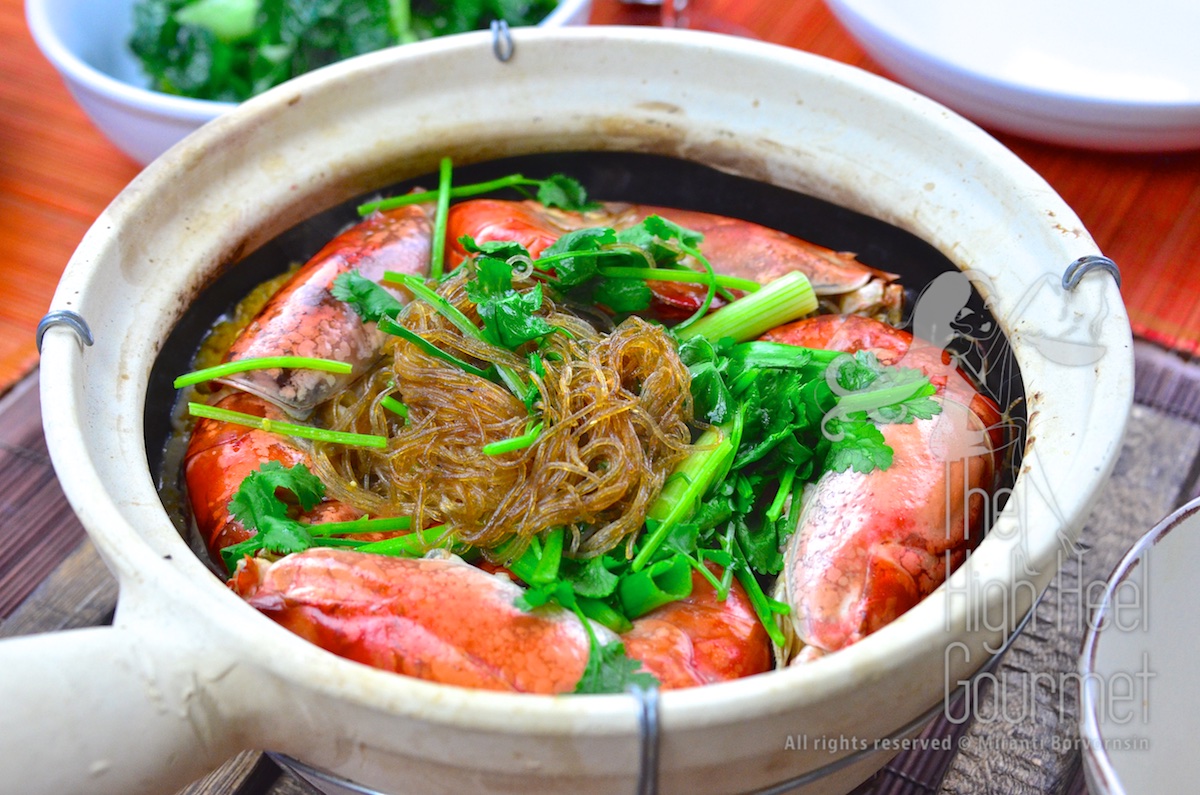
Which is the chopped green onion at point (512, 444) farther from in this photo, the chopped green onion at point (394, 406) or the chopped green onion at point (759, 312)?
the chopped green onion at point (759, 312)

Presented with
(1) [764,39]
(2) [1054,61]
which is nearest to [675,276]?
(1) [764,39]

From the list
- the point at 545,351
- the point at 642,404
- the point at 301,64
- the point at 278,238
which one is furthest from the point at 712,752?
the point at 301,64

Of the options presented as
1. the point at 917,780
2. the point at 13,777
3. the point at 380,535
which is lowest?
the point at 917,780

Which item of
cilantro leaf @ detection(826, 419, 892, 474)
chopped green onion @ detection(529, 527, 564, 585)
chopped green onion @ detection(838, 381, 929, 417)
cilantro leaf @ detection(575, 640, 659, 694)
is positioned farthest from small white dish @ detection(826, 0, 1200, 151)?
cilantro leaf @ detection(575, 640, 659, 694)

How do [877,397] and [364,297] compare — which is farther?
[364,297]

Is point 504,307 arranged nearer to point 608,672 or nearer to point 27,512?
point 608,672

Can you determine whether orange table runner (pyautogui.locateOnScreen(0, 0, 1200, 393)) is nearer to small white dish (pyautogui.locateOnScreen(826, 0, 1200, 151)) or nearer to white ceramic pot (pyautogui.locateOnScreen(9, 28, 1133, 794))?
small white dish (pyautogui.locateOnScreen(826, 0, 1200, 151))

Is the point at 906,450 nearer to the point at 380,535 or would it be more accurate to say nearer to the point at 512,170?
the point at 380,535
